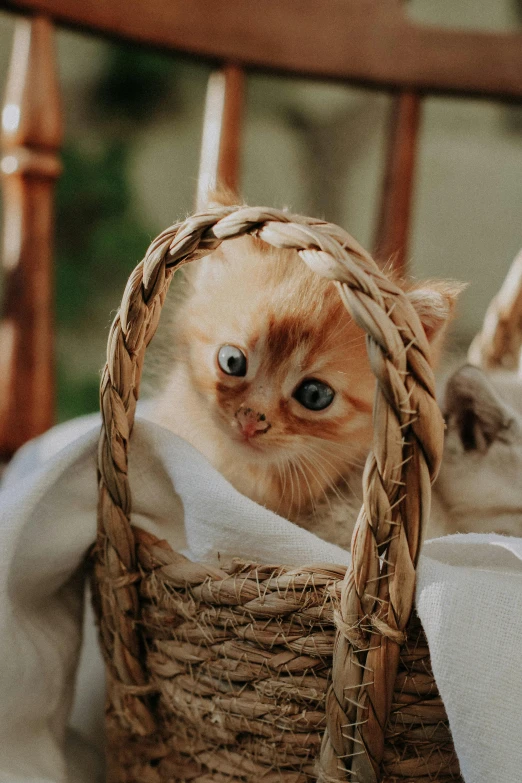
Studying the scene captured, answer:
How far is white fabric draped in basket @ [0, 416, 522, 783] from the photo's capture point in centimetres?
50

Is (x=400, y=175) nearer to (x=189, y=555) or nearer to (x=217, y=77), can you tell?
(x=217, y=77)

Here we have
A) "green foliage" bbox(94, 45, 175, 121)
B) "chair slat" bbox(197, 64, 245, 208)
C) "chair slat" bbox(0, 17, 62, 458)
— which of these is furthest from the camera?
"green foliage" bbox(94, 45, 175, 121)

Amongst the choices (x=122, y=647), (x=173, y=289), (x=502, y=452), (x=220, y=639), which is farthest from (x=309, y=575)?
(x=173, y=289)

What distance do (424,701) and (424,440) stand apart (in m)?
0.20

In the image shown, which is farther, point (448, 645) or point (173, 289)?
point (173, 289)

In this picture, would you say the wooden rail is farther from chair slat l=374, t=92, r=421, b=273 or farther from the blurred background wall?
the blurred background wall

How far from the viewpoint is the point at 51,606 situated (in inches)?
28.5

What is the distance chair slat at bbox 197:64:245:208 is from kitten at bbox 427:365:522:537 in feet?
2.37

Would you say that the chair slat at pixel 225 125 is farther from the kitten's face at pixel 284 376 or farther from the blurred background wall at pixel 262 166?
the kitten's face at pixel 284 376

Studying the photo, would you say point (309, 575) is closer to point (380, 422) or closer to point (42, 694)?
point (380, 422)

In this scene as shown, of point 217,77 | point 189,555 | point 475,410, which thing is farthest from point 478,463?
point 217,77

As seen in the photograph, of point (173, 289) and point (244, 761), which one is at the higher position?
point (173, 289)

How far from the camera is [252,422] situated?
2.22 ft

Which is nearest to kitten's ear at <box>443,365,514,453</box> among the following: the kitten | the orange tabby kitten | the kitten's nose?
the kitten
